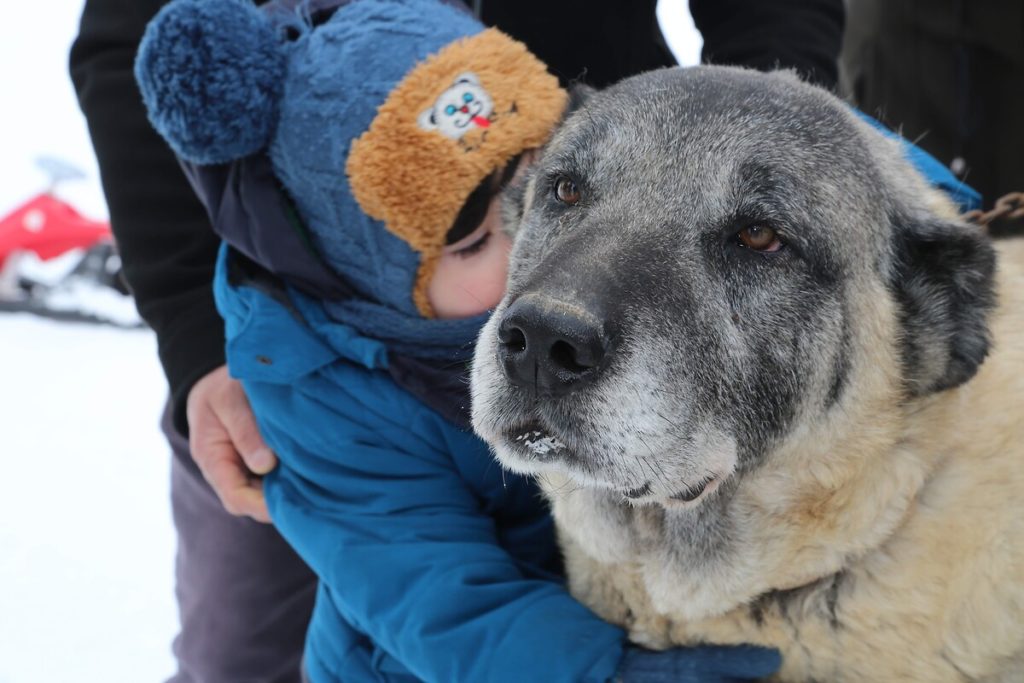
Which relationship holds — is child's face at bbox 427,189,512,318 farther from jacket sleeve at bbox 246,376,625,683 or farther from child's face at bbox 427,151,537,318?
jacket sleeve at bbox 246,376,625,683

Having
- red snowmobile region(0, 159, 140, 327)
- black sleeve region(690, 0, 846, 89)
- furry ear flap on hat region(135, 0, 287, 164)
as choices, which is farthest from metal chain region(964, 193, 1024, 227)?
red snowmobile region(0, 159, 140, 327)

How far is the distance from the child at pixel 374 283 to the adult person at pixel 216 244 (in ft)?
0.83

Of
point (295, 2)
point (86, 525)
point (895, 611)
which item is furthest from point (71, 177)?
point (895, 611)

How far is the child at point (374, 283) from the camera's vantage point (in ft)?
6.98

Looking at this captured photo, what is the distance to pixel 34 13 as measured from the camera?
37.9ft

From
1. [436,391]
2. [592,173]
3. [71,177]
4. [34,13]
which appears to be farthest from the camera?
[34,13]

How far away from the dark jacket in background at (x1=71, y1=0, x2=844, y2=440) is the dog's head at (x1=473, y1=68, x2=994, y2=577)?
30.8 inches

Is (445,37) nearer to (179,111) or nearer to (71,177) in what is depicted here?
(179,111)

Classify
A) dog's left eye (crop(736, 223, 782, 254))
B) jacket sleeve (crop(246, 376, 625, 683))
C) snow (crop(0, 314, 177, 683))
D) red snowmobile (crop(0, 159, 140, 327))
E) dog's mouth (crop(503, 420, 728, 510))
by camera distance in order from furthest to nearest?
red snowmobile (crop(0, 159, 140, 327)) < snow (crop(0, 314, 177, 683)) < jacket sleeve (crop(246, 376, 625, 683)) < dog's left eye (crop(736, 223, 782, 254)) < dog's mouth (crop(503, 420, 728, 510))

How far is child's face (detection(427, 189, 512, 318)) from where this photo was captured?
238cm

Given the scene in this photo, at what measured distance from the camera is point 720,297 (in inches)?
70.8

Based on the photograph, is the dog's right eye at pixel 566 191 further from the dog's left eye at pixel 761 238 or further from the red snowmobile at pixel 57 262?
the red snowmobile at pixel 57 262

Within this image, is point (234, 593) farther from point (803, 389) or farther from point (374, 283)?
point (803, 389)

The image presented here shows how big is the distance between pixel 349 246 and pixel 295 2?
2.33 ft
